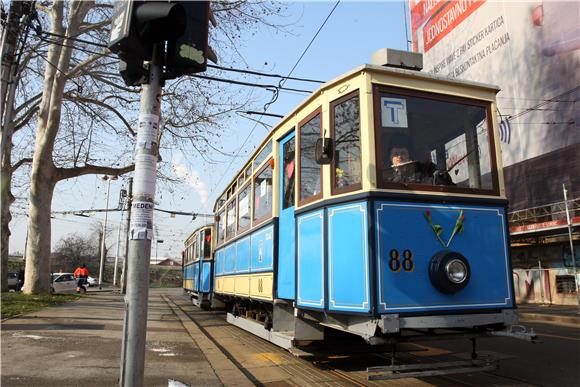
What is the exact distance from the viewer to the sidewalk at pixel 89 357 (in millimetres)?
5219

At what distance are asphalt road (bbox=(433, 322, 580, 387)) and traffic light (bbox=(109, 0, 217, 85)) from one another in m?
4.31

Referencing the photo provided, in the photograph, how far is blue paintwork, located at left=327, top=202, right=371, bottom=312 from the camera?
461 centimetres

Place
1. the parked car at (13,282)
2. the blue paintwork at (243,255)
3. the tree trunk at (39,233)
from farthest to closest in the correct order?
the parked car at (13,282), the tree trunk at (39,233), the blue paintwork at (243,255)

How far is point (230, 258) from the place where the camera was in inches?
410

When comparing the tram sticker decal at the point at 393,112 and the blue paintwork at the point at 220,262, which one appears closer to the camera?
the tram sticker decal at the point at 393,112

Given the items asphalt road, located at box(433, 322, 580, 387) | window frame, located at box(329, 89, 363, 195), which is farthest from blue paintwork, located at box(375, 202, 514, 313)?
asphalt road, located at box(433, 322, 580, 387)

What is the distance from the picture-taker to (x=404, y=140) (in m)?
5.05

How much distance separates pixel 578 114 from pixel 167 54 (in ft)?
68.0

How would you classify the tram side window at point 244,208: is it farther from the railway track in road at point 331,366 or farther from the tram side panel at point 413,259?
the tram side panel at point 413,259

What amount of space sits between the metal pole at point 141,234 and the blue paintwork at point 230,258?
21.8 ft

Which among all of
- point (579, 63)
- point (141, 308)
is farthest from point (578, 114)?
point (141, 308)

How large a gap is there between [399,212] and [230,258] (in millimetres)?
6304

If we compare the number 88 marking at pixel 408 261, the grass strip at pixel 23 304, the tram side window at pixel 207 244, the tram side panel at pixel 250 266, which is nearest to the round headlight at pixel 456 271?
the number 88 marking at pixel 408 261

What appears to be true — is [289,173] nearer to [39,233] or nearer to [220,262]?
[220,262]
